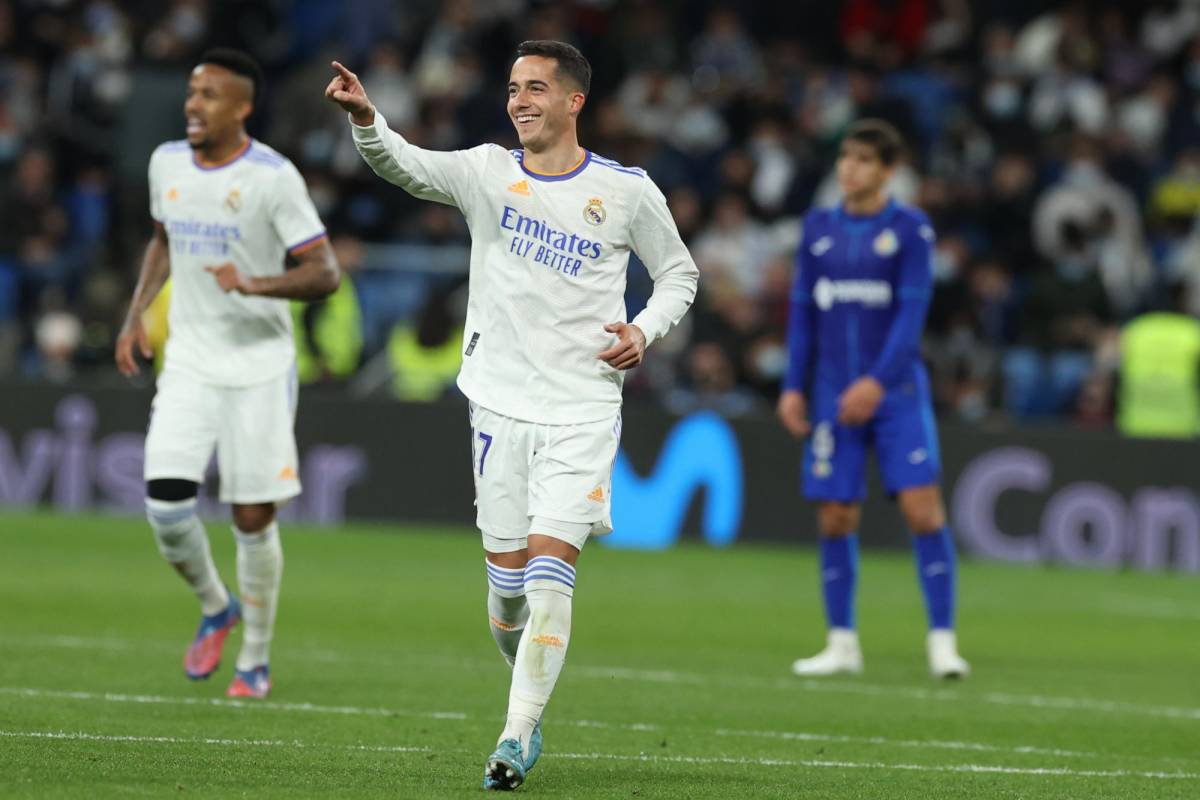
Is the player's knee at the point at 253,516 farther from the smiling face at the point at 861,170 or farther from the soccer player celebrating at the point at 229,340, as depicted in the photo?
the smiling face at the point at 861,170

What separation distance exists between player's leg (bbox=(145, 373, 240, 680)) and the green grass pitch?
0.77 ft

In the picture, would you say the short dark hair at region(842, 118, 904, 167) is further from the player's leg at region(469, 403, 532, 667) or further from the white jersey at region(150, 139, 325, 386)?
the player's leg at region(469, 403, 532, 667)

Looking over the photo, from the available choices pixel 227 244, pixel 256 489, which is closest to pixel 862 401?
pixel 256 489

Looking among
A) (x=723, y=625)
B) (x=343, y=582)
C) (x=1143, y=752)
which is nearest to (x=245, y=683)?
(x=1143, y=752)

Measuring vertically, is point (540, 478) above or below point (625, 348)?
below

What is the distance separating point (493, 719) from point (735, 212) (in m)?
11.8

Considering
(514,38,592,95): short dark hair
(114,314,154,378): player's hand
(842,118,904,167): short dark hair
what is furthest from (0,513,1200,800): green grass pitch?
(842,118,904,167): short dark hair

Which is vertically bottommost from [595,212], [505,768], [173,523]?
[505,768]

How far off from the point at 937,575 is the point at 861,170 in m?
2.07

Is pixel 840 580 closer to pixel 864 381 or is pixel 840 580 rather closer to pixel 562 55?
pixel 864 381

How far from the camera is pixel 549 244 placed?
7.19 m

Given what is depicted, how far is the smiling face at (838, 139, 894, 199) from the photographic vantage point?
10.6m

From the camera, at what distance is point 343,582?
14492mm

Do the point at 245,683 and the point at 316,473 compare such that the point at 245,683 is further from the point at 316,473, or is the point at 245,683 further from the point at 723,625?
the point at 316,473
